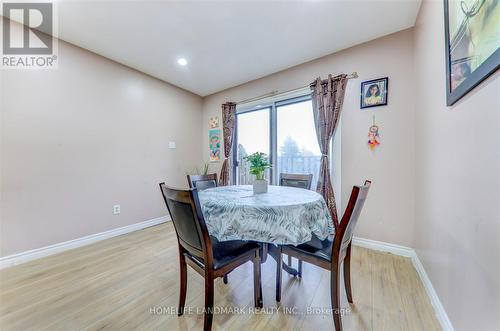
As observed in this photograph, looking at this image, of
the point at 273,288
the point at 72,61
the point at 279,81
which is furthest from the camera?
the point at 279,81

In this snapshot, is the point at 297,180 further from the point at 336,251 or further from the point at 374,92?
the point at 374,92

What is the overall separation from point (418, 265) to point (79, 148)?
4.02 m

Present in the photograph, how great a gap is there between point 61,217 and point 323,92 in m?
3.64

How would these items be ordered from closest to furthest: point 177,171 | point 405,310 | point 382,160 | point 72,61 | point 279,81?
point 405,310
point 382,160
point 72,61
point 279,81
point 177,171

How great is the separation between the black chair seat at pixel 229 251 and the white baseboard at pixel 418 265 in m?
1.23

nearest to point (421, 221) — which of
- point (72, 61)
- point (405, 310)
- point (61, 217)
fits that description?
point (405, 310)

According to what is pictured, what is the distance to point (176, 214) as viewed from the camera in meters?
1.20

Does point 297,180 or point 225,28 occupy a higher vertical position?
point 225,28

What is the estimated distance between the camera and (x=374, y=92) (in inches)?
89.2

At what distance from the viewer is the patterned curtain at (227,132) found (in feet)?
11.9

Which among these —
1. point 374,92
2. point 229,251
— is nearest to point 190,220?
point 229,251

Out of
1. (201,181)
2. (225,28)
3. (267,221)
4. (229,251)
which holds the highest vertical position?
(225,28)

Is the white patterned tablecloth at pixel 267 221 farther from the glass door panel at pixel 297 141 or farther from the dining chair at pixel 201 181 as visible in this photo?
the glass door panel at pixel 297 141

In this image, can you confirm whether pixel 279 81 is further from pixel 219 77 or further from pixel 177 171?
pixel 177 171
